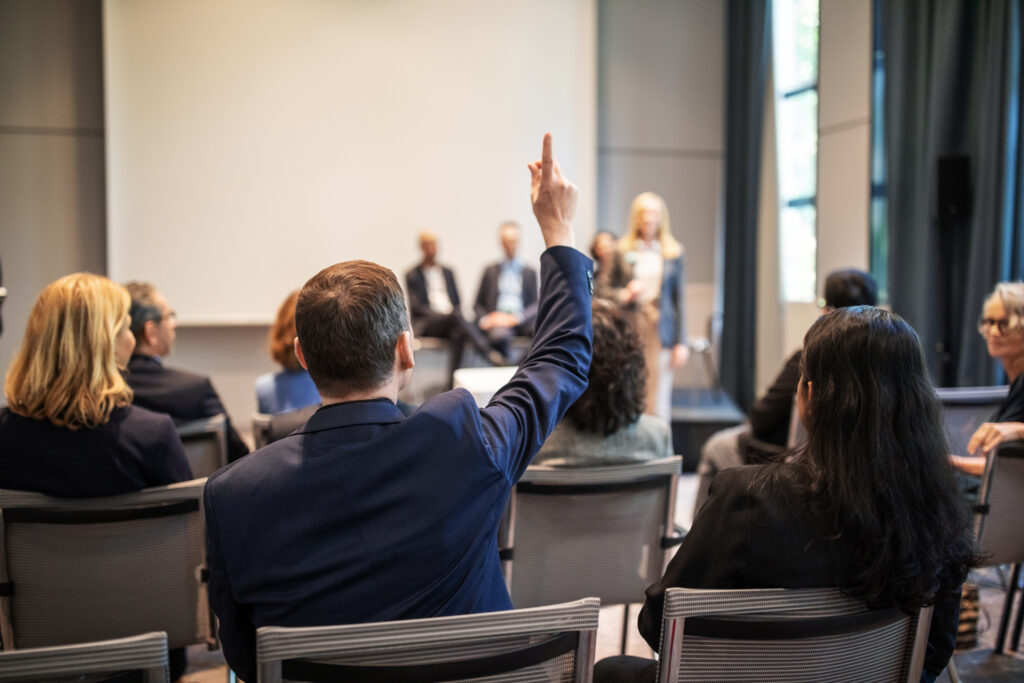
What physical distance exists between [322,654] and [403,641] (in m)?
0.10

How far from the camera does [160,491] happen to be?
1957mm

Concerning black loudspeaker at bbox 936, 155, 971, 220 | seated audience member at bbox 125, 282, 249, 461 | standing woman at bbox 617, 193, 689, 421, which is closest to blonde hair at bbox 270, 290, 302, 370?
seated audience member at bbox 125, 282, 249, 461

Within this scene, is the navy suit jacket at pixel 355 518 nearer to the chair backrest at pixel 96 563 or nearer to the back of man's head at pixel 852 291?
the chair backrest at pixel 96 563

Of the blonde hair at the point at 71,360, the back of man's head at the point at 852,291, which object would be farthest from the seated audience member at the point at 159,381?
the back of man's head at the point at 852,291

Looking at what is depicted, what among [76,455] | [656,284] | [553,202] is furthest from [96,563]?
[656,284]

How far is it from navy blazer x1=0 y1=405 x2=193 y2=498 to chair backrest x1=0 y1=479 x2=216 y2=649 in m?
0.03

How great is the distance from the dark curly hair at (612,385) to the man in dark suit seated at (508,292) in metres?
4.21

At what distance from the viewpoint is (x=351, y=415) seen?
1.16 m

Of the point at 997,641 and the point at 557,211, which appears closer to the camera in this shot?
the point at 557,211

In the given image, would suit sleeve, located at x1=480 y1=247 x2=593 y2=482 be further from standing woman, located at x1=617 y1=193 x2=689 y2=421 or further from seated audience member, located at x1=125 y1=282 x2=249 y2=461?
standing woman, located at x1=617 y1=193 x2=689 y2=421

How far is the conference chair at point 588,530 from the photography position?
6.84ft

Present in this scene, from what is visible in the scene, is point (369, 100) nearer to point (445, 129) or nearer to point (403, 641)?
point (445, 129)

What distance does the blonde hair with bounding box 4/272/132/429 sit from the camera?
73.6 inches

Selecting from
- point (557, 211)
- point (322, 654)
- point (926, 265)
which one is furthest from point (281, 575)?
point (926, 265)
